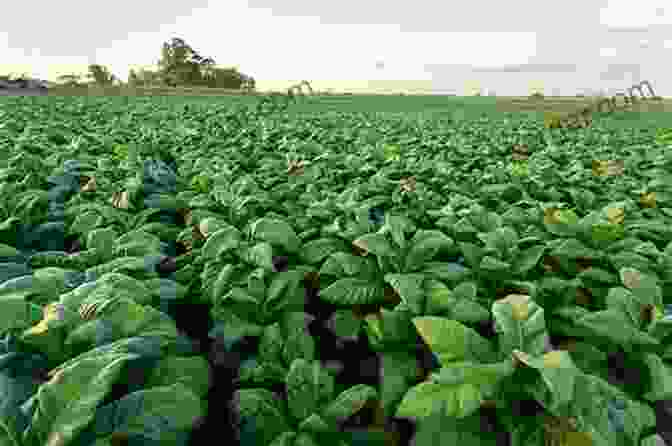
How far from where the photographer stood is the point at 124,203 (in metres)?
3.06

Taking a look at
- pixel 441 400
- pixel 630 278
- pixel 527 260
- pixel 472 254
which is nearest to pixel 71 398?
pixel 441 400

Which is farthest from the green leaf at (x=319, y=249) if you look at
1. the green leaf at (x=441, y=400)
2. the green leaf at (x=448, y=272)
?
the green leaf at (x=441, y=400)

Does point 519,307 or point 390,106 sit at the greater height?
point 390,106

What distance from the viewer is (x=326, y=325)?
1978 mm

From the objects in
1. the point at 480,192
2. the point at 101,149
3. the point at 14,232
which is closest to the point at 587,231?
the point at 480,192

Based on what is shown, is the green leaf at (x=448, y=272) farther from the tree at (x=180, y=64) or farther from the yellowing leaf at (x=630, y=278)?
the tree at (x=180, y=64)

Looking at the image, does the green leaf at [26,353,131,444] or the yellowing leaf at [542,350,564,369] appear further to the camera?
the yellowing leaf at [542,350,564,369]

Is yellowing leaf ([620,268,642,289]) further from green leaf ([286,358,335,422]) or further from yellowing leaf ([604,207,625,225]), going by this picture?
green leaf ([286,358,335,422])

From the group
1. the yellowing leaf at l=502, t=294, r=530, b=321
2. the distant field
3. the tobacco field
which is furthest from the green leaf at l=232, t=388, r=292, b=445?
the distant field

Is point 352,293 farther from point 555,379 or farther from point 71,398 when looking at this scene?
point 71,398

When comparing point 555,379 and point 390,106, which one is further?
point 390,106

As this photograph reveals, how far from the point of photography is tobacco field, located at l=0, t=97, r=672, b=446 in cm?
117

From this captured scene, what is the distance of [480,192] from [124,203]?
120 inches

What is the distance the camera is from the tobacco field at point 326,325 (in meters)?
1.17
